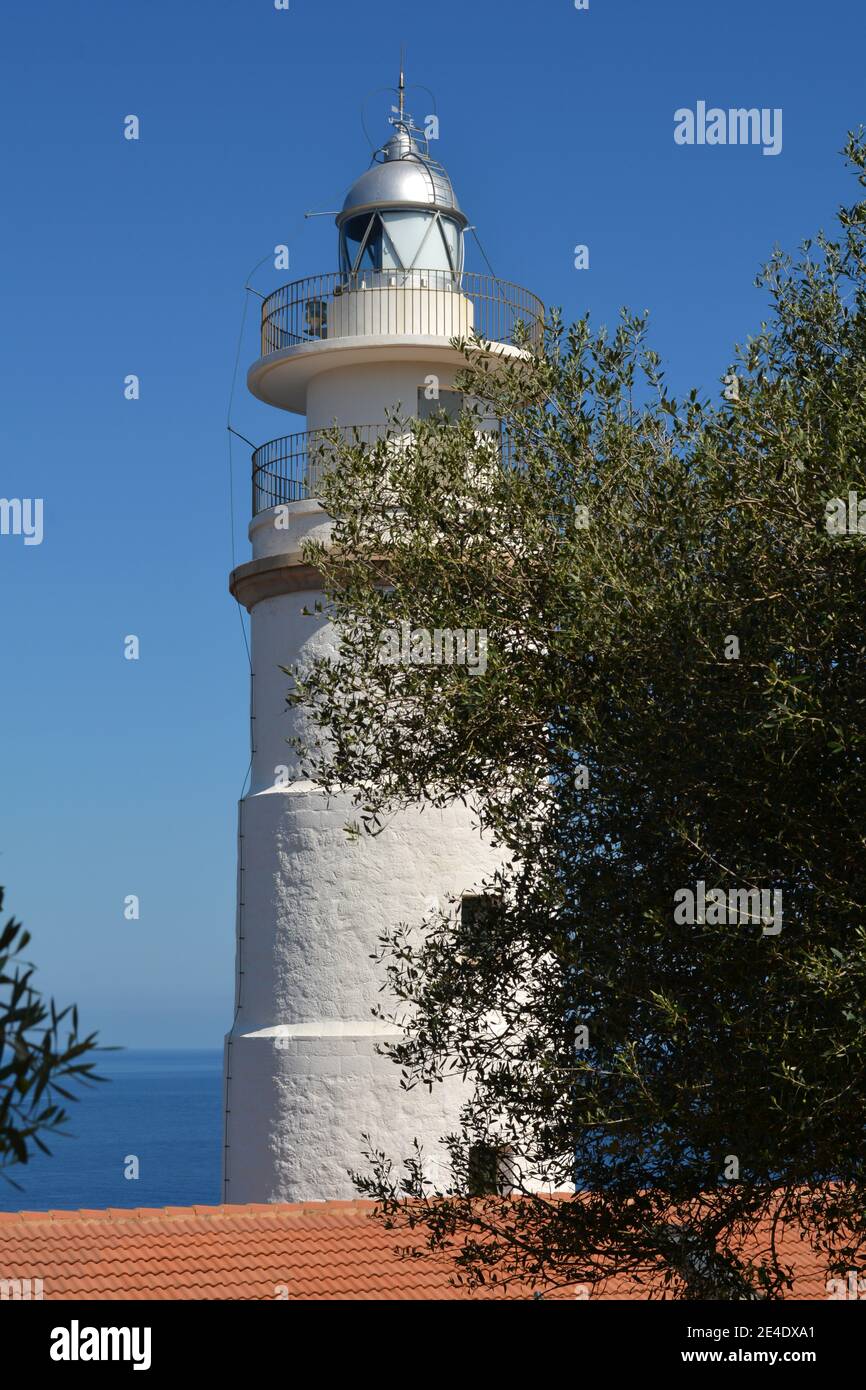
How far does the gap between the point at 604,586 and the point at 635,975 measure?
7.99ft

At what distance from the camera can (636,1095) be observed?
9219 mm

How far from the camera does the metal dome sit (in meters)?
22.5

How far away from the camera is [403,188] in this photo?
22.5m

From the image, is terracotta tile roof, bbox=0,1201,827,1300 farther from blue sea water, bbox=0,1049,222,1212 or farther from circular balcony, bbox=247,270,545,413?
blue sea water, bbox=0,1049,222,1212

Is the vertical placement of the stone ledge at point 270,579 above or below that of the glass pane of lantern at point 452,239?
below

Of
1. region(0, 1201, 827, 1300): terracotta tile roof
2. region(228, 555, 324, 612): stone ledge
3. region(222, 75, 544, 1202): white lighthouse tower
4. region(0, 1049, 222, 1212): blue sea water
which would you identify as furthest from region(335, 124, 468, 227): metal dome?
region(0, 1049, 222, 1212): blue sea water

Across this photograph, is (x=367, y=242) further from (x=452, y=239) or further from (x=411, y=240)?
(x=452, y=239)

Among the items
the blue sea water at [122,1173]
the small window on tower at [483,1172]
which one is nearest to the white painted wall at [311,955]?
the small window on tower at [483,1172]

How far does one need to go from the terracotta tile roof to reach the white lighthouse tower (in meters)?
2.02

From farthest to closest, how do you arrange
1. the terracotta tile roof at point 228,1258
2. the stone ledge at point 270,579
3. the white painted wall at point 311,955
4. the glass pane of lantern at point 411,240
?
the glass pane of lantern at point 411,240, the stone ledge at point 270,579, the white painted wall at point 311,955, the terracotta tile roof at point 228,1258

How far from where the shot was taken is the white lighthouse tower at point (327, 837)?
19516mm

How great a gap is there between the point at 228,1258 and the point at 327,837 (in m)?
5.68

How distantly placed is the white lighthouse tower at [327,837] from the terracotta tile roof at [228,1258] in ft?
6.62

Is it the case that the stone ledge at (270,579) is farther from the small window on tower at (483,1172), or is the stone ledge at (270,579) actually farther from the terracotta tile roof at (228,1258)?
the small window on tower at (483,1172)
